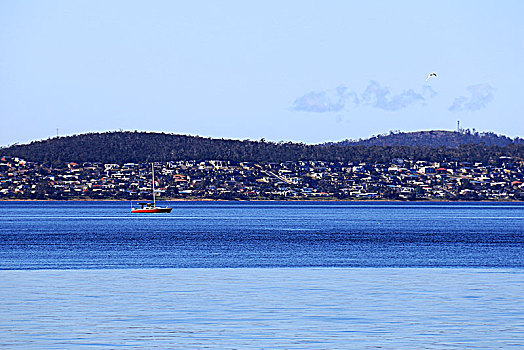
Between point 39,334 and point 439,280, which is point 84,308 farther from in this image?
point 439,280

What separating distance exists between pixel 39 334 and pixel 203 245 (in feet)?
184

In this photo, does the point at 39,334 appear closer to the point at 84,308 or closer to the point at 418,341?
the point at 84,308

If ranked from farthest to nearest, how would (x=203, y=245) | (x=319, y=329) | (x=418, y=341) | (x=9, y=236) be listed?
(x=9, y=236) → (x=203, y=245) → (x=319, y=329) → (x=418, y=341)

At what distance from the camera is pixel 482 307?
36.3m

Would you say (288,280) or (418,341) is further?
(288,280)

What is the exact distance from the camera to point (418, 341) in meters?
28.7

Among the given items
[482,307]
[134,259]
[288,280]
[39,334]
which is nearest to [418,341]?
[482,307]

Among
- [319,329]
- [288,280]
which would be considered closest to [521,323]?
[319,329]

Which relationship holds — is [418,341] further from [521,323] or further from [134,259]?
[134,259]

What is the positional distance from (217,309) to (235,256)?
3370 centimetres

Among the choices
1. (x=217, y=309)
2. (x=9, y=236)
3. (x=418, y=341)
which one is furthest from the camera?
(x=9, y=236)

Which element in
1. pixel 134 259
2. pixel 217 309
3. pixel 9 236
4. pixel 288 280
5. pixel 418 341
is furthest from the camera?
pixel 9 236

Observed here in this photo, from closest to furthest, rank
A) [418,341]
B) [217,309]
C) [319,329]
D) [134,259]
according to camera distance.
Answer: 1. [418,341]
2. [319,329]
3. [217,309]
4. [134,259]

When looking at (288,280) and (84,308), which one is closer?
(84,308)
